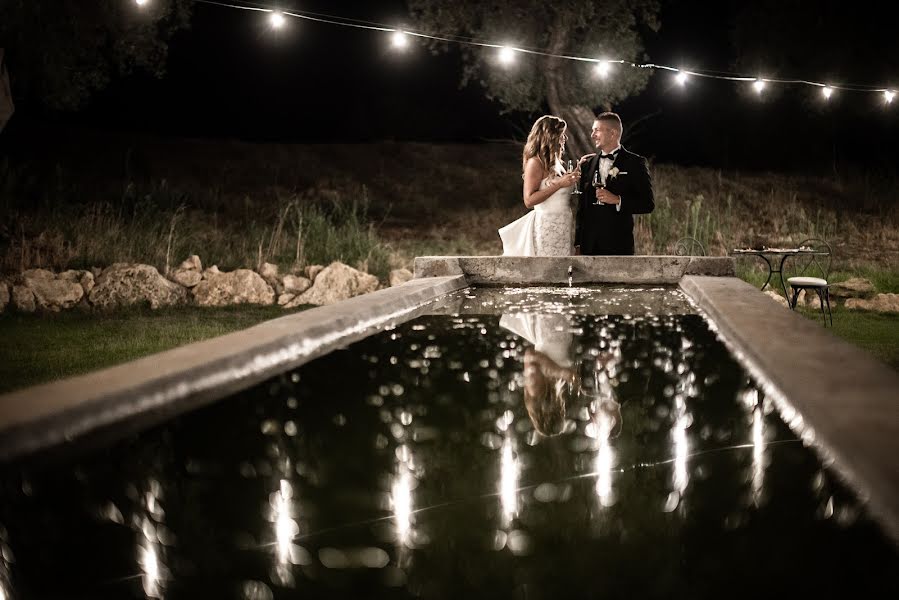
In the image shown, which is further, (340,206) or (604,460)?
(340,206)

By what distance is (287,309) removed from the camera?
8.55m

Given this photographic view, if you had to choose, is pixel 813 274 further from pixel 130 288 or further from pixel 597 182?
pixel 130 288

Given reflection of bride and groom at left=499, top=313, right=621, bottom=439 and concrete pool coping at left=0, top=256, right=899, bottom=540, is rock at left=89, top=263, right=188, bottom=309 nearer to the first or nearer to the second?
concrete pool coping at left=0, top=256, right=899, bottom=540

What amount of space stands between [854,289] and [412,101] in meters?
14.8

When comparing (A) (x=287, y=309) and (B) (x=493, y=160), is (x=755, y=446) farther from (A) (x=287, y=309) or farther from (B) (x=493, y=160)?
(B) (x=493, y=160)

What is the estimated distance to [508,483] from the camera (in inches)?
89.0

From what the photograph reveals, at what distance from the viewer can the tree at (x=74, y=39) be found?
10539 millimetres

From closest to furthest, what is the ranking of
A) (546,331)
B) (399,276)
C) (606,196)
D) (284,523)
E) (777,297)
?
1. (284,523)
2. (546,331)
3. (606,196)
4. (777,297)
5. (399,276)

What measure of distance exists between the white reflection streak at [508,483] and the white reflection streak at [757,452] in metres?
0.55

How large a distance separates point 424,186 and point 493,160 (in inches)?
89.0

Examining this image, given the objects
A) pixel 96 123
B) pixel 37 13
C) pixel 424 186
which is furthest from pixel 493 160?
pixel 37 13

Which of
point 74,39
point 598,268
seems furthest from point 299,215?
point 598,268

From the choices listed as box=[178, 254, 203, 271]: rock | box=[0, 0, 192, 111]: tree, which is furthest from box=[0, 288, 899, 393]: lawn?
box=[0, 0, 192, 111]: tree

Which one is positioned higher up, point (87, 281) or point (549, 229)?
point (549, 229)
